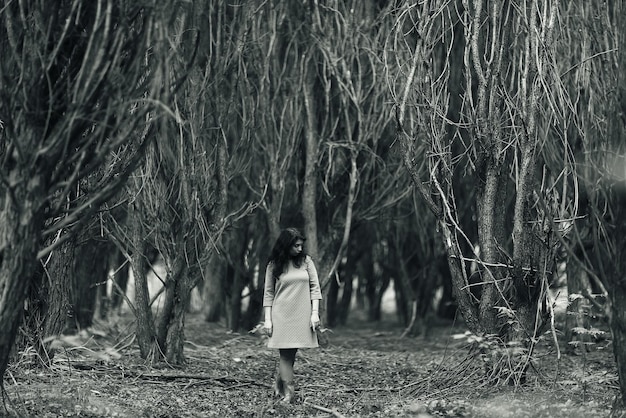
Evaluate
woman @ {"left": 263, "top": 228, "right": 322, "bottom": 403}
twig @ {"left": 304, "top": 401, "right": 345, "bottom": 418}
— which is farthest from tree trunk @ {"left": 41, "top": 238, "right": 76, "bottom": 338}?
twig @ {"left": 304, "top": 401, "right": 345, "bottom": 418}

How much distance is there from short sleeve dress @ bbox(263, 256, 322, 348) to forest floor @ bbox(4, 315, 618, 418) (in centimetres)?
59

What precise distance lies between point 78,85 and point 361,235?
1148 centimetres

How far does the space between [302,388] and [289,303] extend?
169cm

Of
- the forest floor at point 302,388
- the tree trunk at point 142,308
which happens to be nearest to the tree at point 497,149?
the forest floor at point 302,388

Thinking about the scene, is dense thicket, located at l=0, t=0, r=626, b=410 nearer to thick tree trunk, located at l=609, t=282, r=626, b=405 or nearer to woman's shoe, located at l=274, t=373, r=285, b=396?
thick tree trunk, located at l=609, t=282, r=626, b=405

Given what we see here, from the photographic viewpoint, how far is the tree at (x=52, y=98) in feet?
20.1

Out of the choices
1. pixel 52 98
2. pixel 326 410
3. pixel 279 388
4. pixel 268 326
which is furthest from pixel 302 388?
pixel 52 98

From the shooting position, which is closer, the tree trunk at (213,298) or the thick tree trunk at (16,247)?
the thick tree trunk at (16,247)

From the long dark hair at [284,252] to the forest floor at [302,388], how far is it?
4.02ft

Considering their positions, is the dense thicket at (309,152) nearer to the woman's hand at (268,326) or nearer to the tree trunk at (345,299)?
Answer: the tree trunk at (345,299)

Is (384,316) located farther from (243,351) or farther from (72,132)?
(72,132)

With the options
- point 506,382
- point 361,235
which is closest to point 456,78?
point 361,235

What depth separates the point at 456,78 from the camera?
13.5 m

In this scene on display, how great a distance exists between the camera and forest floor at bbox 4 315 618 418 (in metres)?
7.76
